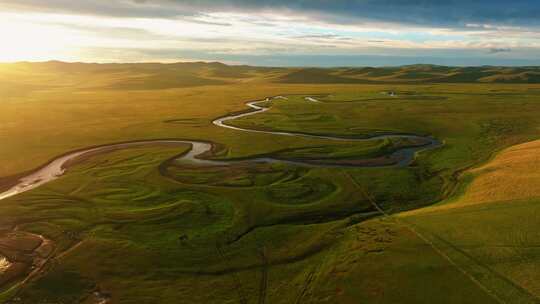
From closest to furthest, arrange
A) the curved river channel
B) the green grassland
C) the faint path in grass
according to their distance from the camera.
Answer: the faint path in grass
the green grassland
the curved river channel

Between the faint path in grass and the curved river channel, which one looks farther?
the curved river channel

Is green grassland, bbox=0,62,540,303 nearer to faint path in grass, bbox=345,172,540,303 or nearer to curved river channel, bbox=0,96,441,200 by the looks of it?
faint path in grass, bbox=345,172,540,303

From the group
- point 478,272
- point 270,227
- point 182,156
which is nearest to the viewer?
point 478,272

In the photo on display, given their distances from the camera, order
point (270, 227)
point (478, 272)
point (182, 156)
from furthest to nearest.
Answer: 1. point (182, 156)
2. point (270, 227)
3. point (478, 272)

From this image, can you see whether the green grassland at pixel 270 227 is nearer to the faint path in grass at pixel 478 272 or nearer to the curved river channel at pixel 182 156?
the faint path in grass at pixel 478 272

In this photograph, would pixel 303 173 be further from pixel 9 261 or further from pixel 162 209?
pixel 9 261

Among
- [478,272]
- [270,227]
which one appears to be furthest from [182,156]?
[478,272]

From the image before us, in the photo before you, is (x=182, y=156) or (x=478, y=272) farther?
(x=182, y=156)

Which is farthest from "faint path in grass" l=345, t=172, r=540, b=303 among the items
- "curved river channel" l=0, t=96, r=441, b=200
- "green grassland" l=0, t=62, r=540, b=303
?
"curved river channel" l=0, t=96, r=441, b=200

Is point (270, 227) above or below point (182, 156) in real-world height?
below

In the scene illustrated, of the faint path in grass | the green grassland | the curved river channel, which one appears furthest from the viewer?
the curved river channel

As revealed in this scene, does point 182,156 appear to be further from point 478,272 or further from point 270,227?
point 478,272
